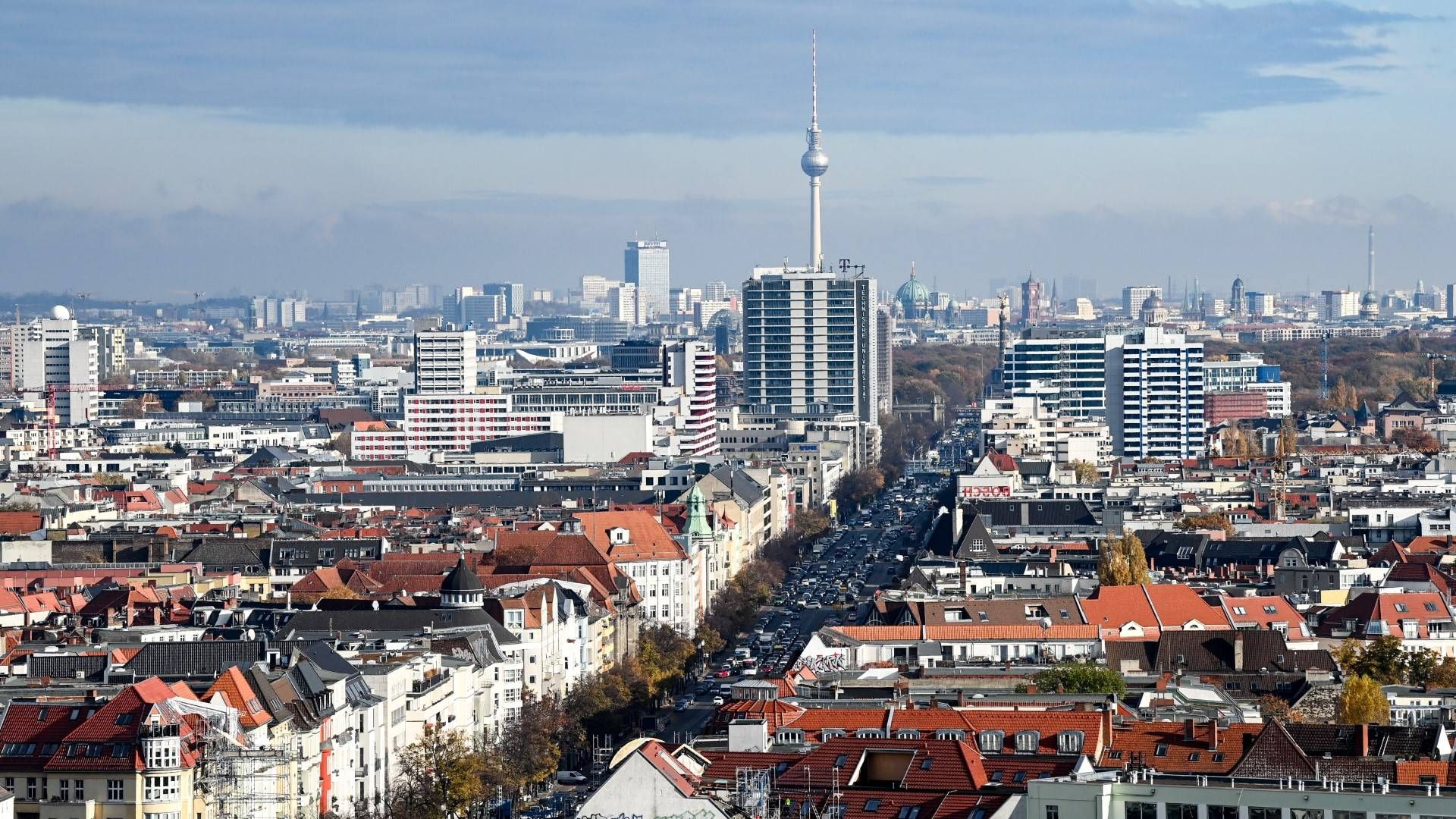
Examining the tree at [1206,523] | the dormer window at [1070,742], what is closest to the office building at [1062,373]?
the tree at [1206,523]

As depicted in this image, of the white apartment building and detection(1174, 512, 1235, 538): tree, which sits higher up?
the white apartment building

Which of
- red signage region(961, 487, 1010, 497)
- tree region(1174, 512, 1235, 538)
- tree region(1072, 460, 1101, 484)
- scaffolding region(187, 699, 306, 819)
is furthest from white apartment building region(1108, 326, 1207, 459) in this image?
scaffolding region(187, 699, 306, 819)

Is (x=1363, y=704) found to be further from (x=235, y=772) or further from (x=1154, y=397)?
(x=1154, y=397)

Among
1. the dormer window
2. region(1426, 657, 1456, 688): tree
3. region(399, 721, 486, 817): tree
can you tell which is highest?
the dormer window

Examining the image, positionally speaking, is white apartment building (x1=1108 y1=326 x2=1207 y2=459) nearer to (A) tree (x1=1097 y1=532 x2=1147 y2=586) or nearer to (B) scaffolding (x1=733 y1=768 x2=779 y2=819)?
(A) tree (x1=1097 y1=532 x2=1147 y2=586)

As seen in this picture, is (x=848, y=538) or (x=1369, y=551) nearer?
(x=1369, y=551)

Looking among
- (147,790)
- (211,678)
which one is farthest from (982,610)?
(147,790)

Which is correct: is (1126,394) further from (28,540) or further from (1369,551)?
(28,540)

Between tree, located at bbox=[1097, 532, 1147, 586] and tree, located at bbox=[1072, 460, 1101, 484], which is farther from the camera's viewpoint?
tree, located at bbox=[1072, 460, 1101, 484]
